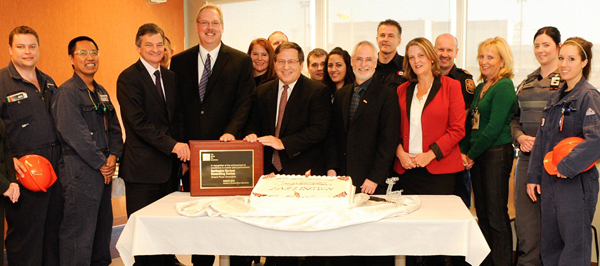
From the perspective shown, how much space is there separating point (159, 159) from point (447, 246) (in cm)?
192

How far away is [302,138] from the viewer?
3.54 metres

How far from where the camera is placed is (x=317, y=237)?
2.59 m

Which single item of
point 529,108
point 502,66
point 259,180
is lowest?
point 259,180

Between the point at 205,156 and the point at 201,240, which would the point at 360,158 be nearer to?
the point at 205,156

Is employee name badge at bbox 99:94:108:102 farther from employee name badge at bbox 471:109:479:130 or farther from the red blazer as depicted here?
employee name badge at bbox 471:109:479:130

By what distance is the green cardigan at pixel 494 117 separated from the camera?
3.82 m

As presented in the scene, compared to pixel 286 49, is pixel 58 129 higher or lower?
lower

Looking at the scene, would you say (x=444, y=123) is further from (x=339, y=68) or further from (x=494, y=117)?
(x=339, y=68)

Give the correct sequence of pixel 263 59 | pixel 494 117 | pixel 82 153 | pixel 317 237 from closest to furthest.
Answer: pixel 317 237 < pixel 82 153 < pixel 494 117 < pixel 263 59

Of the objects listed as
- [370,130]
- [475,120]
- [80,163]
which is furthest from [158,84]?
[475,120]

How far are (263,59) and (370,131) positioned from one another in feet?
4.73

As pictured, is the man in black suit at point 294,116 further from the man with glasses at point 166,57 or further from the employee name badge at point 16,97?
the employee name badge at point 16,97

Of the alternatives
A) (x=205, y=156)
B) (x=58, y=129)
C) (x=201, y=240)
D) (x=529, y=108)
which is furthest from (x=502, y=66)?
(x=58, y=129)

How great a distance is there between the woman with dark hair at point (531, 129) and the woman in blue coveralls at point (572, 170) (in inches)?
10.7
